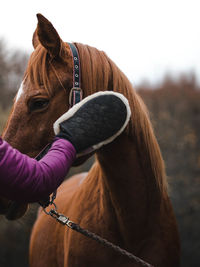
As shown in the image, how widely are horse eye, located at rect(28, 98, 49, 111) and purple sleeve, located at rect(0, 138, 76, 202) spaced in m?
0.47

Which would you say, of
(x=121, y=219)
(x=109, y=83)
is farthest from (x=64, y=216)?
(x=109, y=83)

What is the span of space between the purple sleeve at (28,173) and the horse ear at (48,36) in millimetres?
757


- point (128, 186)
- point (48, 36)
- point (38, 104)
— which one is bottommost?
point (128, 186)

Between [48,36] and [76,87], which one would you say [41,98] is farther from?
[48,36]

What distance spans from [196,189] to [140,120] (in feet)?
29.9

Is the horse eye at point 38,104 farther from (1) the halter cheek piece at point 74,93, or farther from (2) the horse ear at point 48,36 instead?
(2) the horse ear at point 48,36

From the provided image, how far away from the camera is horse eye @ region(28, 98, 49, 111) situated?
1.75 metres

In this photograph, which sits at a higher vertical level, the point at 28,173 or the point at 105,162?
the point at 28,173

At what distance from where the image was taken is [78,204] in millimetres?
2426

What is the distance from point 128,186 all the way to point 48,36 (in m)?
1.16

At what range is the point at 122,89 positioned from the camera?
77.6 inches

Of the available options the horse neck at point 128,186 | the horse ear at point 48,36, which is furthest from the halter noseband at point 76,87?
the horse neck at point 128,186

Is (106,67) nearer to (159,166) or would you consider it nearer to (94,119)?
(94,119)

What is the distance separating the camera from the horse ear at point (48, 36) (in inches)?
66.4
